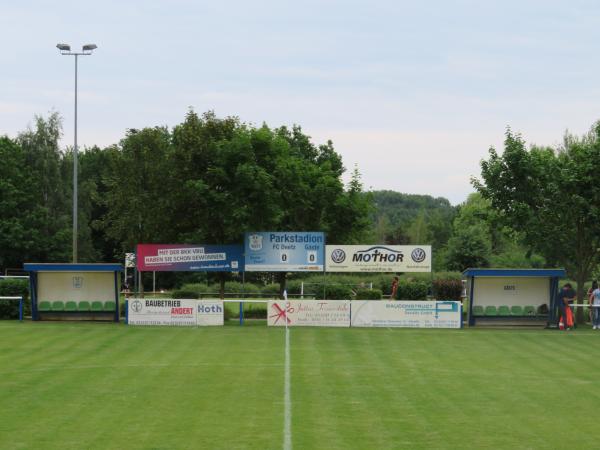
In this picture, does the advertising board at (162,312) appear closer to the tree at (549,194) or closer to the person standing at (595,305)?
the tree at (549,194)

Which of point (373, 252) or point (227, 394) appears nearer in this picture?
point (227, 394)

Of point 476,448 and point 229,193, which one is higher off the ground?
point 229,193

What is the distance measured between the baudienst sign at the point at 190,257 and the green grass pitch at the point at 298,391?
7.96 meters

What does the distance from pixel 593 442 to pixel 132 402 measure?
8.67 meters

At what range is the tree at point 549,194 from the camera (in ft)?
132

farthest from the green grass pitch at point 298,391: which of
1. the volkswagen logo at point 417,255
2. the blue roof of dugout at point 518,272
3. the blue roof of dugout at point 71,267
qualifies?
the volkswagen logo at point 417,255

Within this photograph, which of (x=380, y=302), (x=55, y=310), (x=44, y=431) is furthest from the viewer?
(x=55, y=310)

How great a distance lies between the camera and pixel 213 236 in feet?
144

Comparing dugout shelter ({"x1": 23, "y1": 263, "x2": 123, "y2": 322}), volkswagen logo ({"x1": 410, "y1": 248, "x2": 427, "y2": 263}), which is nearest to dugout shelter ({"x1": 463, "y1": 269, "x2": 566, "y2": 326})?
volkswagen logo ({"x1": 410, "y1": 248, "x2": 427, "y2": 263})

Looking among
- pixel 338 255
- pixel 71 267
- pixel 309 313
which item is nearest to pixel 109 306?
pixel 71 267

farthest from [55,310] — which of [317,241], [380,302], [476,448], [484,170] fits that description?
[476,448]

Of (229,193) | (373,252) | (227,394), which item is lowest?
(227,394)

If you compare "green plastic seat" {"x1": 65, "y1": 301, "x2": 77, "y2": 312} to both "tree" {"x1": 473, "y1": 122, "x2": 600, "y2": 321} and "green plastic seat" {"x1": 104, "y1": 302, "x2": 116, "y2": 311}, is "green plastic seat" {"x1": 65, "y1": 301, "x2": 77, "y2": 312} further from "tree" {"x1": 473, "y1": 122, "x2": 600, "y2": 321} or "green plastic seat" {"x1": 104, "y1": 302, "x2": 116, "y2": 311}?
"tree" {"x1": 473, "y1": 122, "x2": 600, "y2": 321}

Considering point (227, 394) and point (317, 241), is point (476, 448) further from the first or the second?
point (317, 241)
